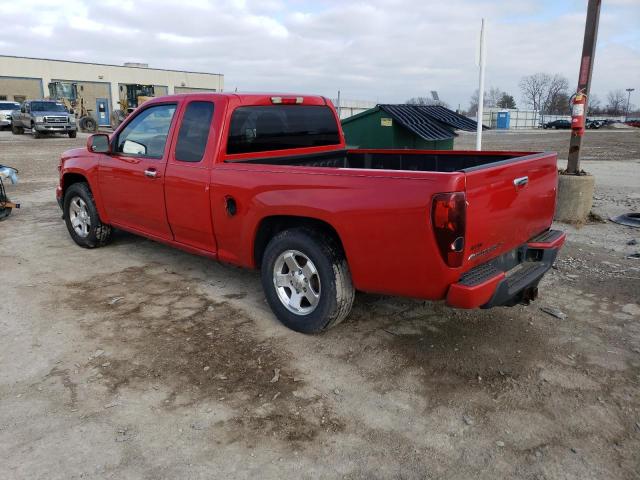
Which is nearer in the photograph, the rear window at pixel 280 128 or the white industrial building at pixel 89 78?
the rear window at pixel 280 128

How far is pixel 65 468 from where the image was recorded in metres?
2.56

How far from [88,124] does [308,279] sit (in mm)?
35102

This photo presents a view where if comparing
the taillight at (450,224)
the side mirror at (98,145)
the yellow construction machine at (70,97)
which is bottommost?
the taillight at (450,224)

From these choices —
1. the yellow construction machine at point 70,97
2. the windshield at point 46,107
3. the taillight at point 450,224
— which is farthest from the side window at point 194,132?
the yellow construction machine at point 70,97

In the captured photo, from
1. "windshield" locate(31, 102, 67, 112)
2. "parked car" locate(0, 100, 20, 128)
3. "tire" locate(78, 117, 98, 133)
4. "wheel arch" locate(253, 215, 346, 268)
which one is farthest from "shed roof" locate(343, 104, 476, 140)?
"parked car" locate(0, 100, 20, 128)

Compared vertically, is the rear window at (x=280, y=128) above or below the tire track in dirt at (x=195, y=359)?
above

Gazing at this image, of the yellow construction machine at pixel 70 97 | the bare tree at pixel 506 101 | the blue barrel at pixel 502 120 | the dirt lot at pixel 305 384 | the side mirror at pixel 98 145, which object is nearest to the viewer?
the dirt lot at pixel 305 384

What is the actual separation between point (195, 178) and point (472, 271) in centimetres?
237

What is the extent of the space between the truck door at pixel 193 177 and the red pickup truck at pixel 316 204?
0.04 feet

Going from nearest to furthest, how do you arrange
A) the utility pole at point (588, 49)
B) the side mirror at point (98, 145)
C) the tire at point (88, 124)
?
the side mirror at point (98, 145) → the utility pole at point (588, 49) → the tire at point (88, 124)

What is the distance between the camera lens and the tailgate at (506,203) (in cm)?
304

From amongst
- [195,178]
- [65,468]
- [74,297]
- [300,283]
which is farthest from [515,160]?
[74,297]

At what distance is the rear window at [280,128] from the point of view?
4441 millimetres

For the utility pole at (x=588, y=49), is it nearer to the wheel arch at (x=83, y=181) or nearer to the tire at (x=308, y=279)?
the tire at (x=308, y=279)
